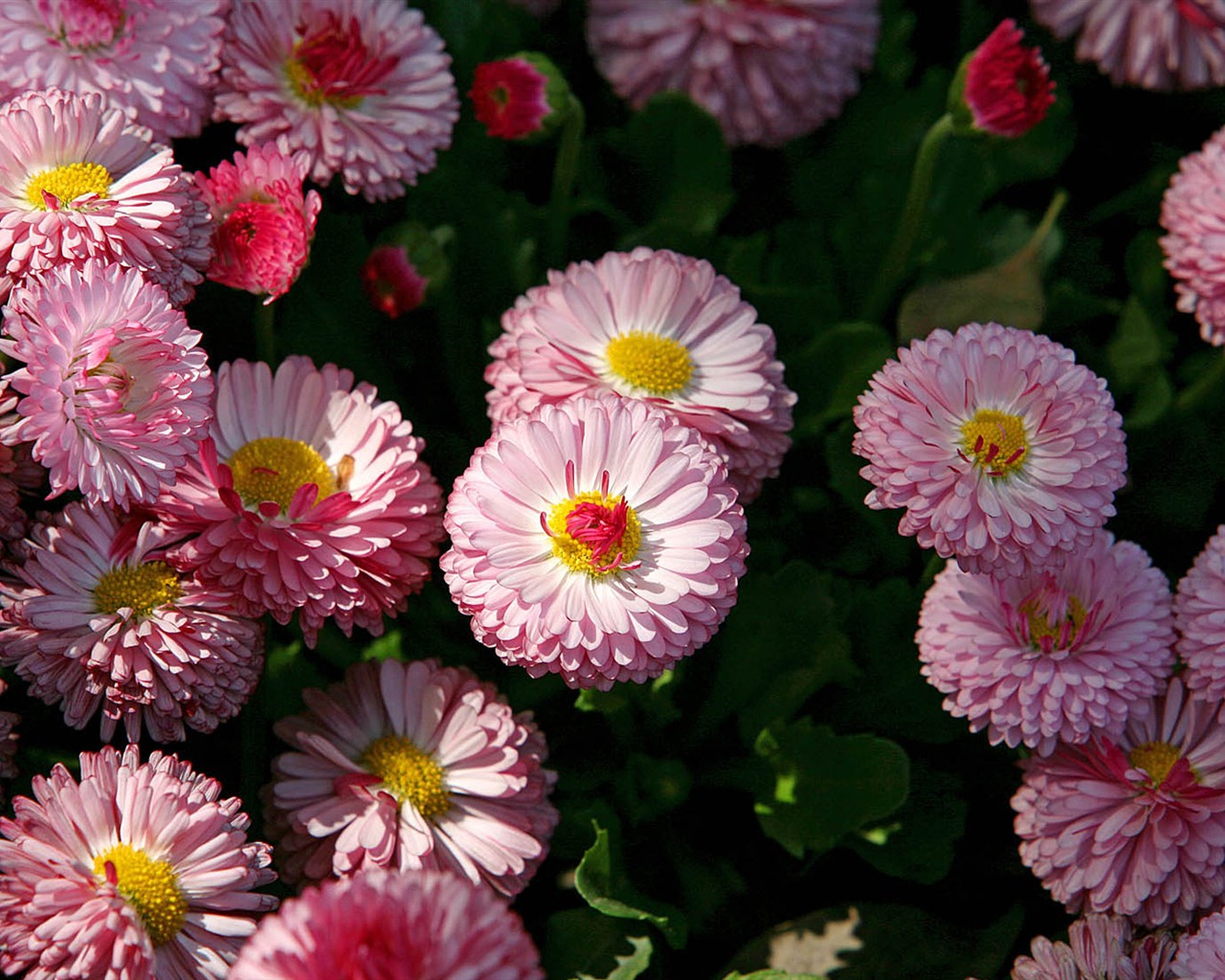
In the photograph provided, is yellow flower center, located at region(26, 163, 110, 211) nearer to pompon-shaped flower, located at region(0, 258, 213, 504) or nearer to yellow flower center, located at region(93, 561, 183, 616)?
pompon-shaped flower, located at region(0, 258, 213, 504)

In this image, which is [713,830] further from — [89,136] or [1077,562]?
[89,136]

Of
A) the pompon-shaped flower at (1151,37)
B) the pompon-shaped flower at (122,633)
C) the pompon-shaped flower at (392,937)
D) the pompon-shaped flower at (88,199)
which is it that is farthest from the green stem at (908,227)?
the pompon-shaped flower at (392,937)

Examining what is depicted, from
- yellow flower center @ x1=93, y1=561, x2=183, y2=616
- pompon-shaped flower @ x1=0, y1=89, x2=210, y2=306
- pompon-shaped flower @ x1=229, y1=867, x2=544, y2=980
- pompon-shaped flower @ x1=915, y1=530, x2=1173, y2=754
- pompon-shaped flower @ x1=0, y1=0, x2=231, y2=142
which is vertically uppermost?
pompon-shaped flower @ x1=0, y1=0, x2=231, y2=142

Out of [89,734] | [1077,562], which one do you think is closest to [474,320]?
[89,734]

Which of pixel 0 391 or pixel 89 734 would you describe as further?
pixel 89 734

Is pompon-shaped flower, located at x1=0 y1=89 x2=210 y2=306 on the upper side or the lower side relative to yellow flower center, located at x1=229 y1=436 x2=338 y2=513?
upper

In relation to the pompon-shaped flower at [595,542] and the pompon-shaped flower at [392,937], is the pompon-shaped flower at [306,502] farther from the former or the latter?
the pompon-shaped flower at [392,937]

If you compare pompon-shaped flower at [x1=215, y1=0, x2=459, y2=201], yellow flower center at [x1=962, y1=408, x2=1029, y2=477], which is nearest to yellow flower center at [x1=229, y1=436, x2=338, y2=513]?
pompon-shaped flower at [x1=215, y1=0, x2=459, y2=201]
